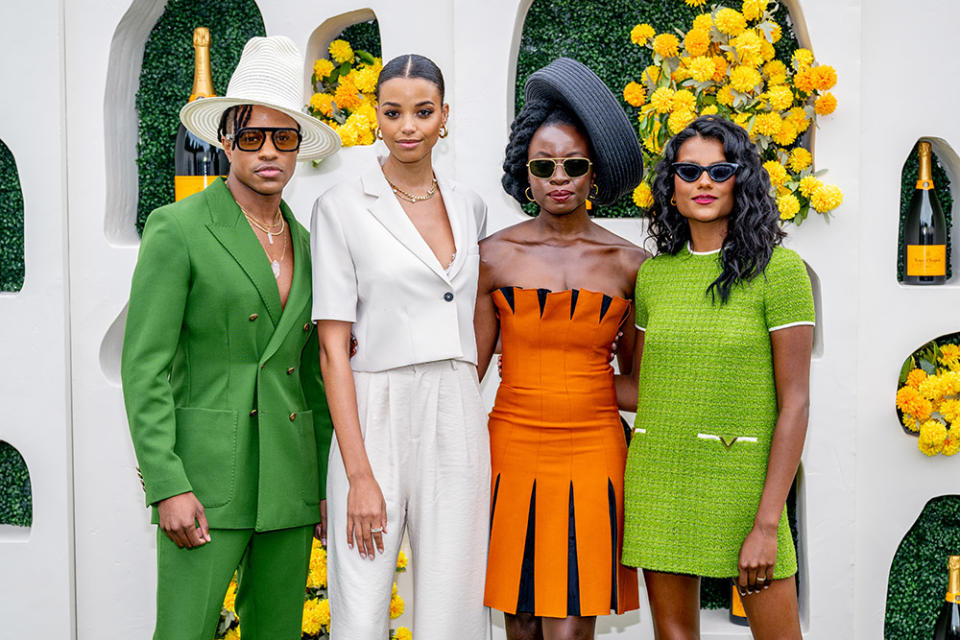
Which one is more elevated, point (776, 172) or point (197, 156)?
point (197, 156)

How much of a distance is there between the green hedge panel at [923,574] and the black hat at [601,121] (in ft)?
5.76

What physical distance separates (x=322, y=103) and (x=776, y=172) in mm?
1470

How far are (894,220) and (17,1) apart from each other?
9.53ft

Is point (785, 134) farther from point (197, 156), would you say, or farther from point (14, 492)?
point (14, 492)

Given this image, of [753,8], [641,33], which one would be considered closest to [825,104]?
[753,8]

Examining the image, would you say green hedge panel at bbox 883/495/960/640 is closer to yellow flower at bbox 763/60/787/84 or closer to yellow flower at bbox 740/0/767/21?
yellow flower at bbox 763/60/787/84

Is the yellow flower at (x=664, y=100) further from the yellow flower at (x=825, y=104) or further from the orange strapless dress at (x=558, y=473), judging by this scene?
the orange strapless dress at (x=558, y=473)

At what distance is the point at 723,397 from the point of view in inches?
69.4

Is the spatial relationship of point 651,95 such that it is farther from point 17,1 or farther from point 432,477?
point 17,1

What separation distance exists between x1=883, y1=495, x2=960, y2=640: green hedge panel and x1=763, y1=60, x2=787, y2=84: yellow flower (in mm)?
1502

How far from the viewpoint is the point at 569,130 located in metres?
2.00

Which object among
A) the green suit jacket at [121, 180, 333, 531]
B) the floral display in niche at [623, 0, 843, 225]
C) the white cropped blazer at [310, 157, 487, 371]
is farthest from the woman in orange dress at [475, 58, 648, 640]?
the floral display in niche at [623, 0, 843, 225]

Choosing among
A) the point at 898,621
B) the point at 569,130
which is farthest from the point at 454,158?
the point at 898,621

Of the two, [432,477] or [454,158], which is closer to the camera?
[432,477]
